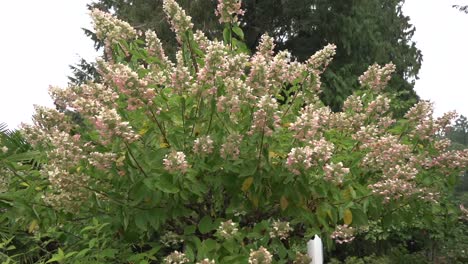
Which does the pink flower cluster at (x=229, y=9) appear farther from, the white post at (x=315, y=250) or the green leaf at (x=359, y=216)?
the white post at (x=315, y=250)

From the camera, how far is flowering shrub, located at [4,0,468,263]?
7.43ft

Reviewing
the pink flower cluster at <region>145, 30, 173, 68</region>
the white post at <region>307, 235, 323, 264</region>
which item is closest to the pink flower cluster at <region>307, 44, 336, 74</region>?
the pink flower cluster at <region>145, 30, 173, 68</region>

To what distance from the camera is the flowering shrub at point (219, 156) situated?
2.26m

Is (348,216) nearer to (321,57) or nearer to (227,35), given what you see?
(321,57)

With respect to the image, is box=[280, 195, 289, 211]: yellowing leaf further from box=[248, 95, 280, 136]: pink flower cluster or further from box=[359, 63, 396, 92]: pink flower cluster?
box=[359, 63, 396, 92]: pink flower cluster

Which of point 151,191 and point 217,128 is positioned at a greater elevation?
point 217,128

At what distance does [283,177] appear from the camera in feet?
7.84

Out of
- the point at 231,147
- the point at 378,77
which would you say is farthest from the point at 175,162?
the point at 378,77

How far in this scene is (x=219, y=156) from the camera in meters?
2.39

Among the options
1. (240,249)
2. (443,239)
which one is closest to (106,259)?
(240,249)

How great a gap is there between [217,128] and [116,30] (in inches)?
33.3

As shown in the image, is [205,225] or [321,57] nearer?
[205,225]

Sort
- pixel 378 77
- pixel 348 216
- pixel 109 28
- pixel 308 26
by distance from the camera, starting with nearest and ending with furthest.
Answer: pixel 348 216
pixel 109 28
pixel 378 77
pixel 308 26

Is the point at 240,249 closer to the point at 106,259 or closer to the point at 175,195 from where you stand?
the point at 175,195
